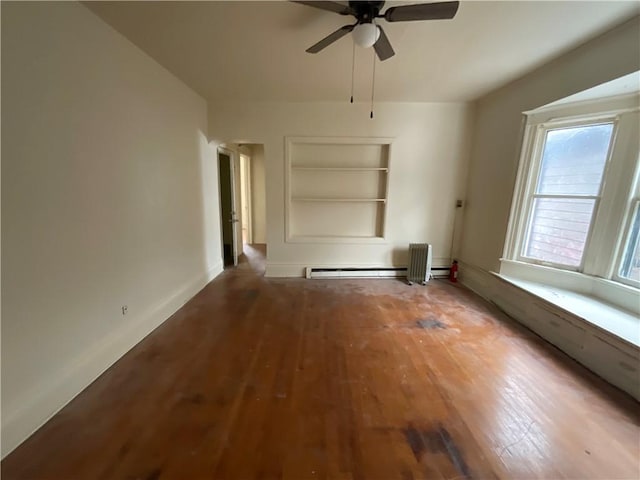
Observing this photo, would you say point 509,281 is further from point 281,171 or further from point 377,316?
point 281,171

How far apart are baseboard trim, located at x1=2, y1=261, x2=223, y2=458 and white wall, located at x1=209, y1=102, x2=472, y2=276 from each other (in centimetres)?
215

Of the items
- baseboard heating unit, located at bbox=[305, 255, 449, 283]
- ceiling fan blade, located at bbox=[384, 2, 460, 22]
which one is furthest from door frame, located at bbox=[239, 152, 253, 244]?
ceiling fan blade, located at bbox=[384, 2, 460, 22]

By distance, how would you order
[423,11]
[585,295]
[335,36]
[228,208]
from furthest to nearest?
[228,208] → [585,295] → [335,36] → [423,11]

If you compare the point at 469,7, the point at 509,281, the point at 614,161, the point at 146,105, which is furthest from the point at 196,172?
the point at 614,161

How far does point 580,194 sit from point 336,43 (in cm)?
289

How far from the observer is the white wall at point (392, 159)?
4.19 meters

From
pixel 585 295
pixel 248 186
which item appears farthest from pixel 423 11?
pixel 248 186

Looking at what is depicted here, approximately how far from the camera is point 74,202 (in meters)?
1.90

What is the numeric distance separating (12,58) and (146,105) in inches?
48.2

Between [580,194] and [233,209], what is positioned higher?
[580,194]

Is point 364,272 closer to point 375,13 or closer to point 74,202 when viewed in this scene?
point 375,13

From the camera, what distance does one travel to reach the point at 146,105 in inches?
106

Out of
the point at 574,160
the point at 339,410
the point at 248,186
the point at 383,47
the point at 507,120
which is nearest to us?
the point at 339,410

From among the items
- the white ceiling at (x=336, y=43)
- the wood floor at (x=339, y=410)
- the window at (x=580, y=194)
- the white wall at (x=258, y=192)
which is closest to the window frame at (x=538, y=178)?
the window at (x=580, y=194)
